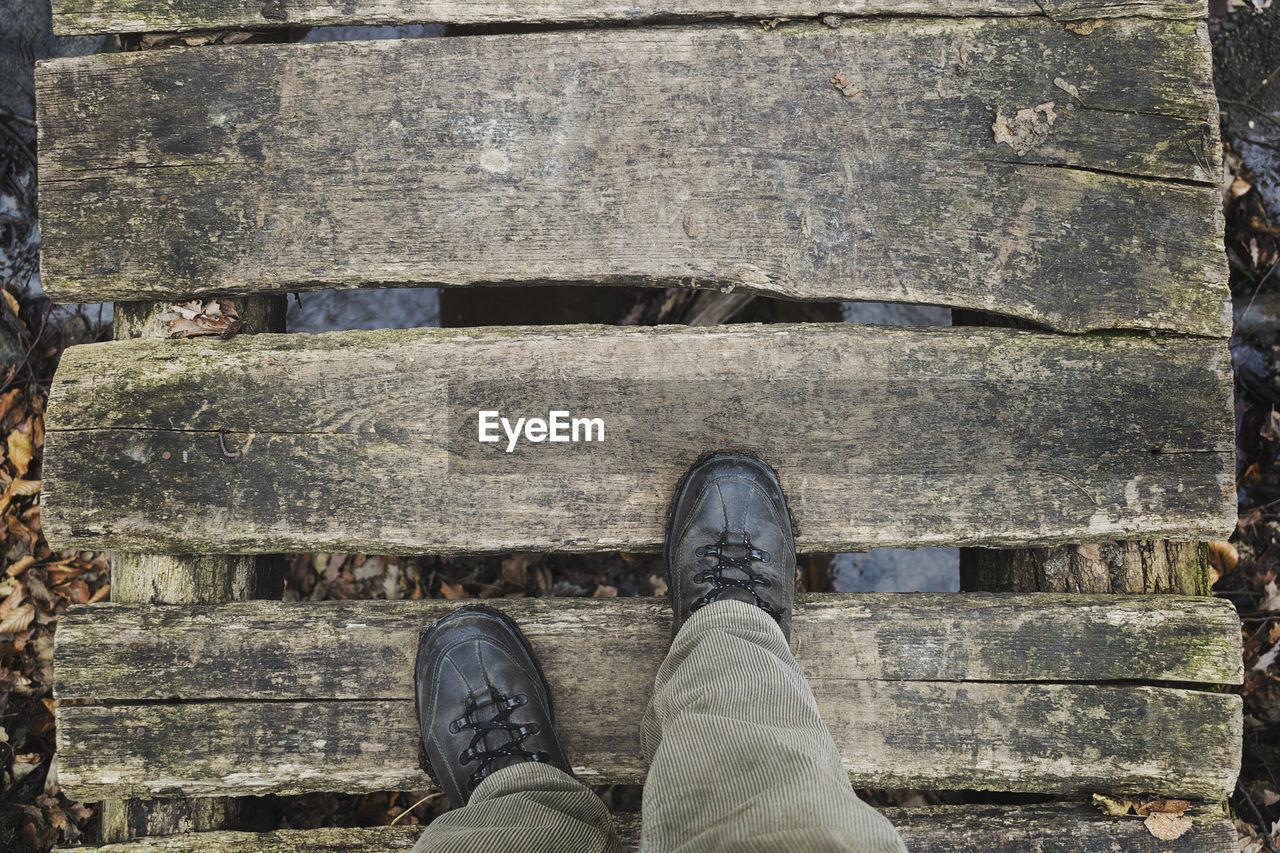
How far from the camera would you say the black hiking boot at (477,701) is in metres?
1.89

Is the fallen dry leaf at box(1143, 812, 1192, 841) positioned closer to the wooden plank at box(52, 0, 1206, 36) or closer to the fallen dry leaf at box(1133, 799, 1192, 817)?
the fallen dry leaf at box(1133, 799, 1192, 817)

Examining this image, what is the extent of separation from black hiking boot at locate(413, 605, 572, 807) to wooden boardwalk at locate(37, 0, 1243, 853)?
73mm

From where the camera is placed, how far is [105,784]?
6.22 ft

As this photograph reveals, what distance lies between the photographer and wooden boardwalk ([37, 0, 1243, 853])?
1.91m

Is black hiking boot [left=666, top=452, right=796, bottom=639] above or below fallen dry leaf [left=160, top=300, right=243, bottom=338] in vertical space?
below

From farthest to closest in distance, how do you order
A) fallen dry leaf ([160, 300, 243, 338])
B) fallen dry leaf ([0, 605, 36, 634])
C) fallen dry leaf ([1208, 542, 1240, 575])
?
fallen dry leaf ([1208, 542, 1240, 575])
fallen dry leaf ([0, 605, 36, 634])
fallen dry leaf ([160, 300, 243, 338])

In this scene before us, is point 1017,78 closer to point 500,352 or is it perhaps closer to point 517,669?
point 500,352

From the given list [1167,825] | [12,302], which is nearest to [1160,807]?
[1167,825]

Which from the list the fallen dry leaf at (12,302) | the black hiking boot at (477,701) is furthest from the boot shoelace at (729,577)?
the fallen dry leaf at (12,302)

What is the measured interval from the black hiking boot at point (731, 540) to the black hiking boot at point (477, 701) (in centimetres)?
46

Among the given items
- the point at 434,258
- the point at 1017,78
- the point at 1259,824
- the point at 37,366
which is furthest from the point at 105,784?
the point at 1259,824

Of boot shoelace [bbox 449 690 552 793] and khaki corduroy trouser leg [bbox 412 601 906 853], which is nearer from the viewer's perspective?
khaki corduroy trouser leg [bbox 412 601 906 853]

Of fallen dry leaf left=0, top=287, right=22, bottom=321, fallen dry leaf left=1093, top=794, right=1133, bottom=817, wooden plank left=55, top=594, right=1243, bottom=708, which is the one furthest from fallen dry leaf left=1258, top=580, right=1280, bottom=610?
fallen dry leaf left=0, top=287, right=22, bottom=321

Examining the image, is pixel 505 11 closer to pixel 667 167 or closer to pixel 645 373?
pixel 667 167
